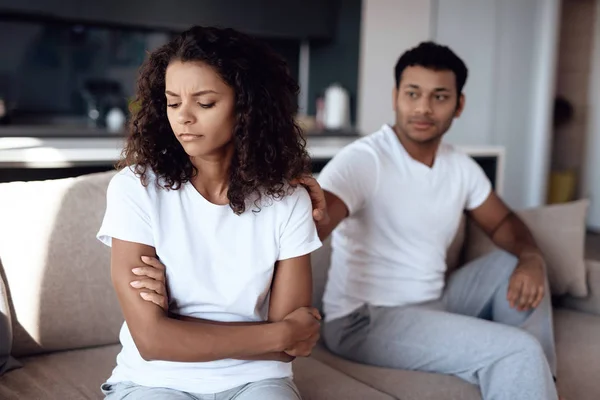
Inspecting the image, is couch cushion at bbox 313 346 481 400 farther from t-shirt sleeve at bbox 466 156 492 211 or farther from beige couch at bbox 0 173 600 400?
t-shirt sleeve at bbox 466 156 492 211

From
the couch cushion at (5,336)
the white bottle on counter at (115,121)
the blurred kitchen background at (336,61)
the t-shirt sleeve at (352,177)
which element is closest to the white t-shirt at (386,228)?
the t-shirt sleeve at (352,177)

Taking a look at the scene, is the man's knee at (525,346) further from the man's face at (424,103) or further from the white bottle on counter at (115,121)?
the white bottle on counter at (115,121)

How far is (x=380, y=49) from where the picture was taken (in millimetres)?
5023

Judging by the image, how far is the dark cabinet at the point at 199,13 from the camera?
409 cm

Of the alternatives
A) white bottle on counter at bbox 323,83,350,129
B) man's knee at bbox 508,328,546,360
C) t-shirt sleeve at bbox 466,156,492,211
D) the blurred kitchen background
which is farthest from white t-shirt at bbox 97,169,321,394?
white bottle on counter at bbox 323,83,350,129

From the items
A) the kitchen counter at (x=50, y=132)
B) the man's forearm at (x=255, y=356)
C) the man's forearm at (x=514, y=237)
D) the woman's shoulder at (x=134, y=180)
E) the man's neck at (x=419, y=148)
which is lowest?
the man's forearm at (x=255, y=356)

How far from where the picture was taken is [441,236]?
2.01 meters

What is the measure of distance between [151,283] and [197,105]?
0.33 metres

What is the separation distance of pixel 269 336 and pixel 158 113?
0.50 meters

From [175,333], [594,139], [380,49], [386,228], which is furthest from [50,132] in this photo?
[594,139]

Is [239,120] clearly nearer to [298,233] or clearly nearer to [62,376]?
[298,233]

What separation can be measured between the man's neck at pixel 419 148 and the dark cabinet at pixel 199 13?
2.39 metres

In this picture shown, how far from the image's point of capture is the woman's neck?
142cm

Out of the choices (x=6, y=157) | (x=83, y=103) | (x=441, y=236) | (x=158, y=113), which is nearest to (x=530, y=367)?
(x=441, y=236)
